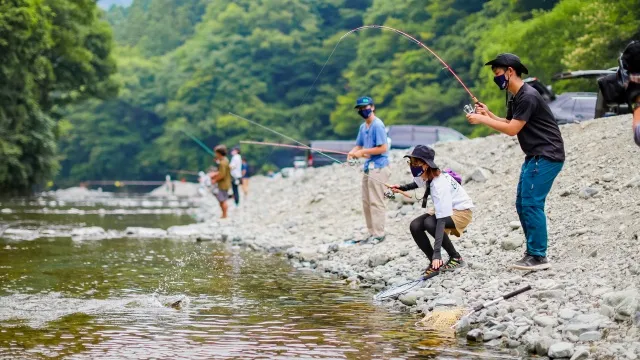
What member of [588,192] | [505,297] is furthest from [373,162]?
[505,297]

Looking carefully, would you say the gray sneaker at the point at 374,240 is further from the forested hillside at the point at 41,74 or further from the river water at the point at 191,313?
the forested hillside at the point at 41,74

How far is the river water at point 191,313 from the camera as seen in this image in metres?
7.64

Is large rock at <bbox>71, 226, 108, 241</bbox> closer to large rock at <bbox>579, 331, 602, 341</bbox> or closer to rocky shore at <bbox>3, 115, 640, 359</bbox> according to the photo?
rocky shore at <bbox>3, 115, 640, 359</bbox>

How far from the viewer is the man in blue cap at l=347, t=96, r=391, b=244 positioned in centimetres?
1355

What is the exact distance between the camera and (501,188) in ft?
49.4

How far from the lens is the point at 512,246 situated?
36.2 feet

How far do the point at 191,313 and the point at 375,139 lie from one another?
5.07 metres

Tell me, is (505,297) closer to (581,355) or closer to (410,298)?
(410,298)

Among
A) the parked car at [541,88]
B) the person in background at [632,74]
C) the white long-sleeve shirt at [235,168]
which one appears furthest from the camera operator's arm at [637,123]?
the white long-sleeve shirt at [235,168]

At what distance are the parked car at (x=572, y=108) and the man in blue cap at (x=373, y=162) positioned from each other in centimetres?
1069

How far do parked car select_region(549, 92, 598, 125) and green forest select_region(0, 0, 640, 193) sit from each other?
7.75 m

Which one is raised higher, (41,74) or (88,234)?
(41,74)

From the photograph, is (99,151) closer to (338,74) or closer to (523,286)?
(338,74)

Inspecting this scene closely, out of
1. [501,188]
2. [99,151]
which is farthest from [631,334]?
[99,151]
